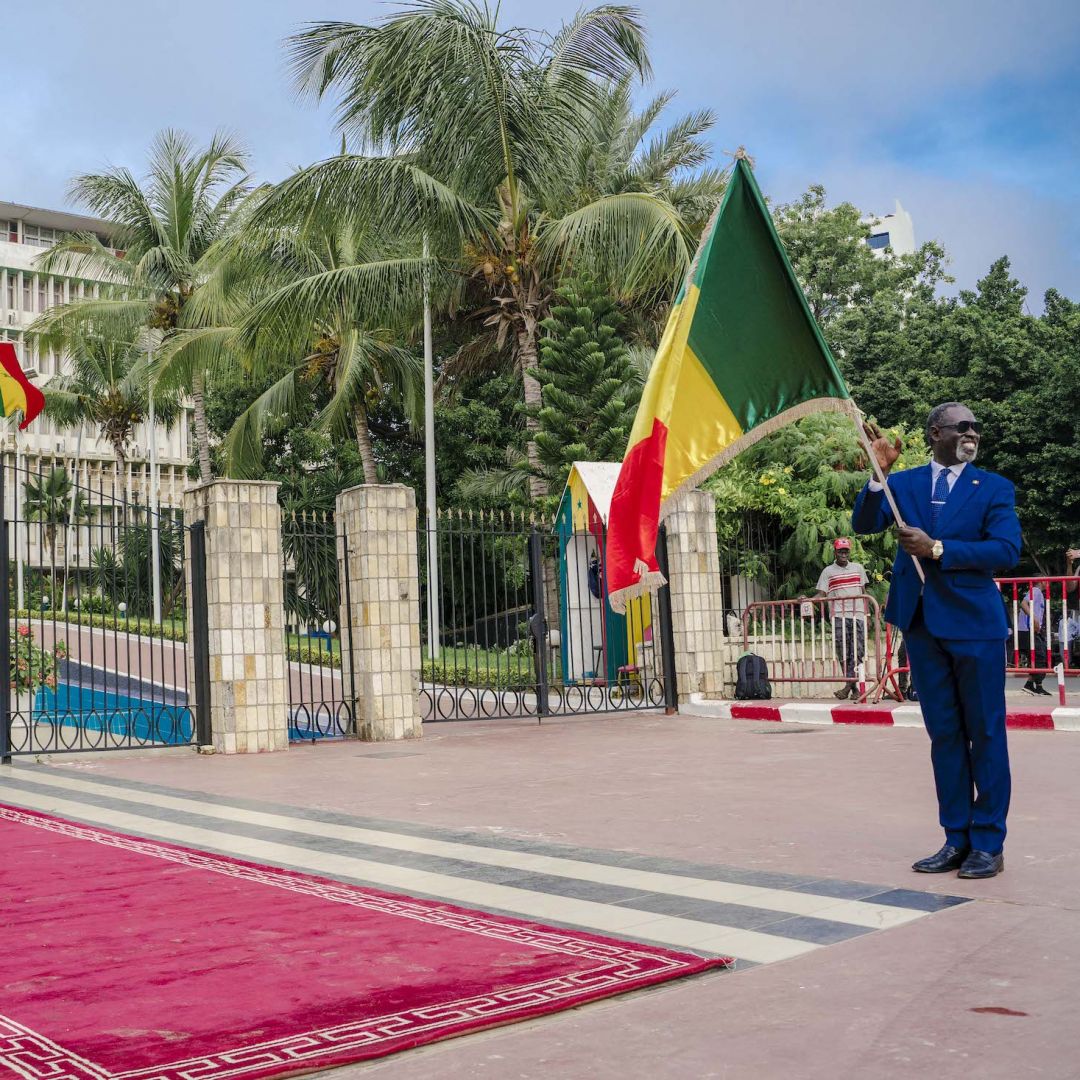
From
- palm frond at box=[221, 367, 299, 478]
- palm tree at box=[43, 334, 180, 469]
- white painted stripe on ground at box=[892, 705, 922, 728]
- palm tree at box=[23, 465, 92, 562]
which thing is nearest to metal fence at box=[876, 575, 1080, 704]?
white painted stripe on ground at box=[892, 705, 922, 728]

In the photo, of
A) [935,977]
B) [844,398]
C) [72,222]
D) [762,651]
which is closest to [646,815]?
[844,398]

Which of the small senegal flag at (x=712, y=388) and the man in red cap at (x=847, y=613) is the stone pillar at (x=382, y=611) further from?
the small senegal flag at (x=712, y=388)

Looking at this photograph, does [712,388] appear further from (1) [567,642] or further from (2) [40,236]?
(2) [40,236]

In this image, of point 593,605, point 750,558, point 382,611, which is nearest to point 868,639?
point 593,605

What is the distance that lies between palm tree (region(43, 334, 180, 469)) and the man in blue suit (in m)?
34.8

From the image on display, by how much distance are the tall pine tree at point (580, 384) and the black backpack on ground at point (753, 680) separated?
7947 millimetres

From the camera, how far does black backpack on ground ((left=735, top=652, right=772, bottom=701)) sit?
15109 millimetres

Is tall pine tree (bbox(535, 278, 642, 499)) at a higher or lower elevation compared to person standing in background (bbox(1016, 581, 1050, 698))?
higher

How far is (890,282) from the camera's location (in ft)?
135

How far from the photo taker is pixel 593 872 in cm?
562

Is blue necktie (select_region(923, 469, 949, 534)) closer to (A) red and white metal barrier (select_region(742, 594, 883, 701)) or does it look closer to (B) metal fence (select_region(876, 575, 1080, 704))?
(B) metal fence (select_region(876, 575, 1080, 704))

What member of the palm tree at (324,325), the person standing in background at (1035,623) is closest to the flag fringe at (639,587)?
the person standing in background at (1035,623)

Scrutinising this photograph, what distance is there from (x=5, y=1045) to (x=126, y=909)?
1.85 metres

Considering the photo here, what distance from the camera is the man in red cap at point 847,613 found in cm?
1433
